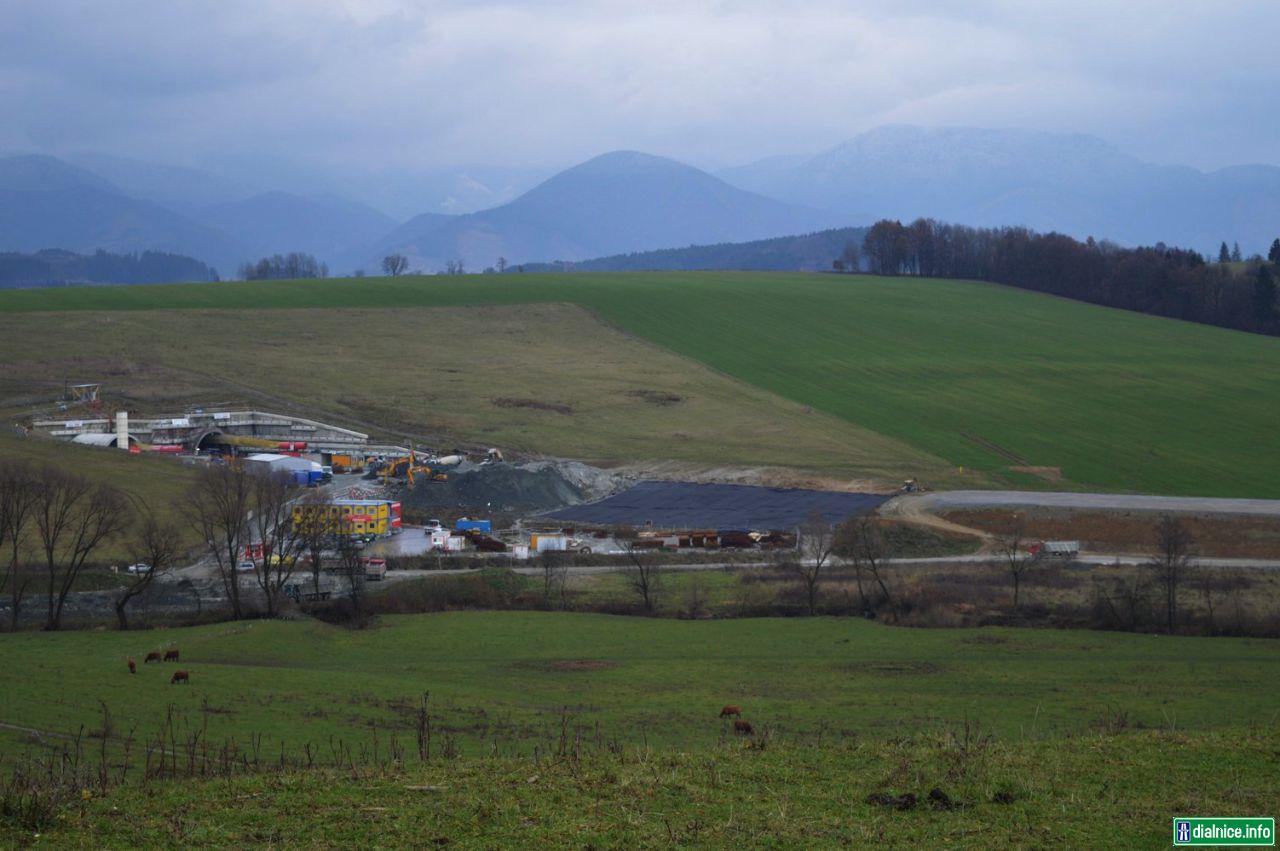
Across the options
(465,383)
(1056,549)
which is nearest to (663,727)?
(1056,549)

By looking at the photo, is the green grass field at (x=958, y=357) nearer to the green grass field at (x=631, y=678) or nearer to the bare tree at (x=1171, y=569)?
the bare tree at (x=1171, y=569)

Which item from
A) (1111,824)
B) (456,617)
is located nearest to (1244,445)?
(456,617)

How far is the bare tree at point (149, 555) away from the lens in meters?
37.8

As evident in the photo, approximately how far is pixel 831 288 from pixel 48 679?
12678 cm

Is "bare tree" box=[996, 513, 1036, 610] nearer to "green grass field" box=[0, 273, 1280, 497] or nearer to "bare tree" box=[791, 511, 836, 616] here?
"bare tree" box=[791, 511, 836, 616]

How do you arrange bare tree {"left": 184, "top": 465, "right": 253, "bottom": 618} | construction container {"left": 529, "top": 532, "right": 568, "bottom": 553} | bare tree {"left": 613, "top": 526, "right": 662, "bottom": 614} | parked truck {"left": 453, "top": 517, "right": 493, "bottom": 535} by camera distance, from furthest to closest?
1. parked truck {"left": 453, "top": 517, "right": 493, "bottom": 535}
2. construction container {"left": 529, "top": 532, "right": 568, "bottom": 553}
3. bare tree {"left": 613, "top": 526, "right": 662, "bottom": 614}
4. bare tree {"left": 184, "top": 465, "right": 253, "bottom": 618}

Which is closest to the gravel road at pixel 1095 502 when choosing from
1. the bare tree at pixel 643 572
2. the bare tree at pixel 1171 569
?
the bare tree at pixel 1171 569

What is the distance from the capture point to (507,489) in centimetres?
6488

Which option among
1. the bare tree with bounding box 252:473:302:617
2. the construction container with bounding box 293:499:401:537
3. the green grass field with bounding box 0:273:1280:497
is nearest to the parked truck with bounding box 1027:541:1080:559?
the green grass field with bounding box 0:273:1280:497

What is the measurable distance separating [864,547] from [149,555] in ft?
95.0

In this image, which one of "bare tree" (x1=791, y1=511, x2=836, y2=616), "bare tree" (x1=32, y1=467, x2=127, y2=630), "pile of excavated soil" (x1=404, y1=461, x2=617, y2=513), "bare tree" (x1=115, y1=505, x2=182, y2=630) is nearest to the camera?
"bare tree" (x1=115, y1=505, x2=182, y2=630)

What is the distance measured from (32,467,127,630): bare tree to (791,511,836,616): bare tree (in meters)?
25.9

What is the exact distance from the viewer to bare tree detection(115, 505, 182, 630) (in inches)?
1489

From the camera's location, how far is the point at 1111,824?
1145 cm
